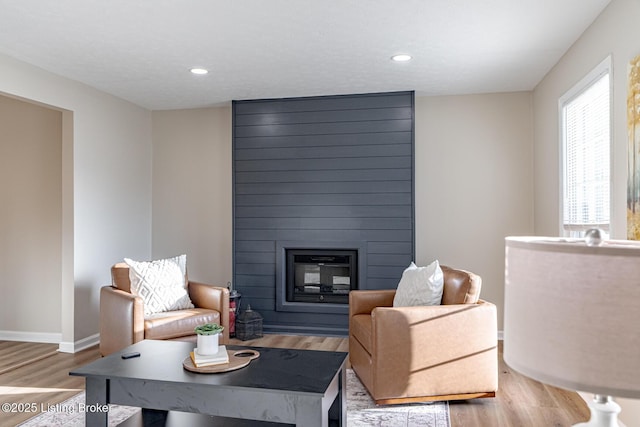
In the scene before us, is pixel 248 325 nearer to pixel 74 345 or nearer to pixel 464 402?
pixel 74 345

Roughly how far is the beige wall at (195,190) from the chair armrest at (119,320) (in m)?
1.61

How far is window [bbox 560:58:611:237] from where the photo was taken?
3.04 metres

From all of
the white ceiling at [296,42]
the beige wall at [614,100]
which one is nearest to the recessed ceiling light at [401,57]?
the white ceiling at [296,42]

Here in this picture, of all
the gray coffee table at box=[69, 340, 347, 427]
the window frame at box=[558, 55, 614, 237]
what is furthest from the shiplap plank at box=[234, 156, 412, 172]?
the gray coffee table at box=[69, 340, 347, 427]

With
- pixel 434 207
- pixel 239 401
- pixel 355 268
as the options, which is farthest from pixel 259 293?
pixel 239 401

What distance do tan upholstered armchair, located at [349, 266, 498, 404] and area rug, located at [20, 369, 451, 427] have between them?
0.07m

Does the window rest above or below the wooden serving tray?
above

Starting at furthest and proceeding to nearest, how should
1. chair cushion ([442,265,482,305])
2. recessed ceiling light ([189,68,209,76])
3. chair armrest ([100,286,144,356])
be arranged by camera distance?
recessed ceiling light ([189,68,209,76]) → chair armrest ([100,286,144,356]) → chair cushion ([442,265,482,305])

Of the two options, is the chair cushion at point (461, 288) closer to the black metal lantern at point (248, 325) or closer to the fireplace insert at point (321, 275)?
the fireplace insert at point (321, 275)

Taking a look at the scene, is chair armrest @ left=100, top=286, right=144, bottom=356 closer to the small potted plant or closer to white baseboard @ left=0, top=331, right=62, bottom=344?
white baseboard @ left=0, top=331, right=62, bottom=344

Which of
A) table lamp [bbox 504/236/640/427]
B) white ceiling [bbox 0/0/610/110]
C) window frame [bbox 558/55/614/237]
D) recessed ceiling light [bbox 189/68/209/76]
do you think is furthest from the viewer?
recessed ceiling light [bbox 189/68/209/76]

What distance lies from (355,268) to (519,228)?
1.74 metres

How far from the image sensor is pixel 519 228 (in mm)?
4945

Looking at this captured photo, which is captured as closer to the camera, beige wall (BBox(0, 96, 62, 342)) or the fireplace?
beige wall (BBox(0, 96, 62, 342))
